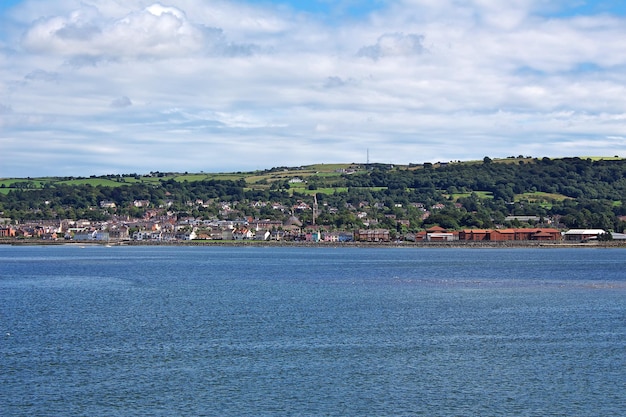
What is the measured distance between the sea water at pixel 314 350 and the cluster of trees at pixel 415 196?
9895cm

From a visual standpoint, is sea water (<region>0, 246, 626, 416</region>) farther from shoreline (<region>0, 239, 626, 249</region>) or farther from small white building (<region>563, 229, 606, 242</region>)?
small white building (<region>563, 229, 606, 242</region>)

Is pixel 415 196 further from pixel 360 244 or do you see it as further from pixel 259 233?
pixel 360 244

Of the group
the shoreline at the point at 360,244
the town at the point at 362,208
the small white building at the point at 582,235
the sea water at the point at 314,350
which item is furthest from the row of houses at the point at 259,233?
the sea water at the point at 314,350

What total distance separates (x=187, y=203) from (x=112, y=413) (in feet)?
573

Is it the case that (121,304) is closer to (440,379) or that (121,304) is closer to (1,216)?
(440,379)

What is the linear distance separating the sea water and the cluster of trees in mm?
98948

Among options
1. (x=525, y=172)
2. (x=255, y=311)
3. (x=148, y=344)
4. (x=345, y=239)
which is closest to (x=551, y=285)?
(x=255, y=311)

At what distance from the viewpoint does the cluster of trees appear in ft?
498

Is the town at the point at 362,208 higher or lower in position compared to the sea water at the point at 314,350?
higher

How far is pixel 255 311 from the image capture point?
37094 mm

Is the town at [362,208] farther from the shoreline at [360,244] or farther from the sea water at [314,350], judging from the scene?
the sea water at [314,350]

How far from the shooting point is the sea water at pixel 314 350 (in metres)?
20.6

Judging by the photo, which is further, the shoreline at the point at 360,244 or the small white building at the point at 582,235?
the small white building at the point at 582,235

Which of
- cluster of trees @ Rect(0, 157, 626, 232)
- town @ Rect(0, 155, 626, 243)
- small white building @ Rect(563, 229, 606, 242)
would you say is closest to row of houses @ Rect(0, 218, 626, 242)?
small white building @ Rect(563, 229, 606, 242)
